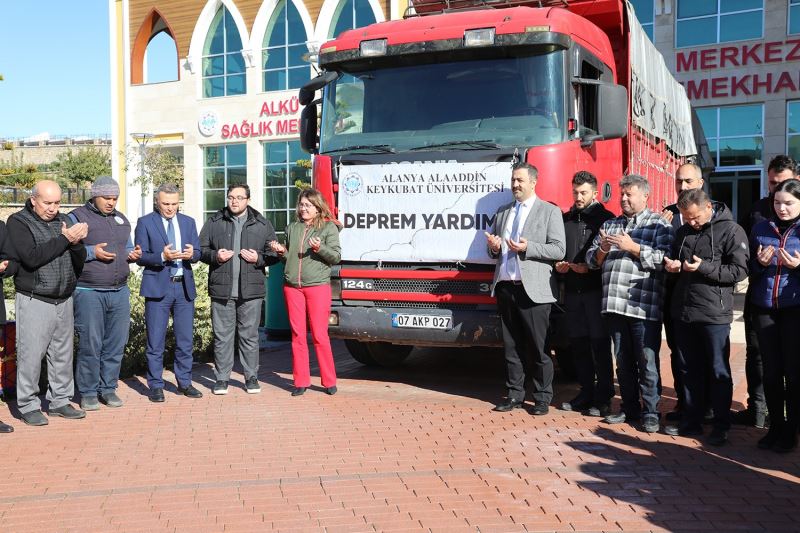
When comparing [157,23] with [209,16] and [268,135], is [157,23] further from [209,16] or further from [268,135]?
[268,135]

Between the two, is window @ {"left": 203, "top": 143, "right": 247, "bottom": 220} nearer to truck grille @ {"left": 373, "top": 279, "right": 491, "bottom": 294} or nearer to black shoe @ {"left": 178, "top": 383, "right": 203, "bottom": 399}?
black shoe @ {"left": 178, "top": 383, "right": 203, "bottom": 399}

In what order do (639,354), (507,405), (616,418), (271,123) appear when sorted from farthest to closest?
(271,123)
(507,405)
(616,418)
(639,354)

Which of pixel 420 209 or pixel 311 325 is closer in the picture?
pixel 420 209

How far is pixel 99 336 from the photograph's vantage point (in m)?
7.20

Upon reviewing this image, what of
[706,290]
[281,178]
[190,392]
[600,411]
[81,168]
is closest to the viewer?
[706,290]

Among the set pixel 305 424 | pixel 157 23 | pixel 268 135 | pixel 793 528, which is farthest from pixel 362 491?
pixel 157 23

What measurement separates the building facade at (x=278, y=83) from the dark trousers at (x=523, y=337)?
18.0 metres

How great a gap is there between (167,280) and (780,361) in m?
5.03

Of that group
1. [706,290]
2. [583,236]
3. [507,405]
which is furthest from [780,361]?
[507,405]

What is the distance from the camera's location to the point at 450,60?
736 cm

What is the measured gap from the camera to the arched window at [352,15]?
2569 cm

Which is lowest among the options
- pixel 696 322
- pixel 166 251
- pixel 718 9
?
pixel 696 322

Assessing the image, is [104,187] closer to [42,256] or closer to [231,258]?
[42,256]

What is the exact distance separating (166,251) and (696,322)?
4.40 meters
